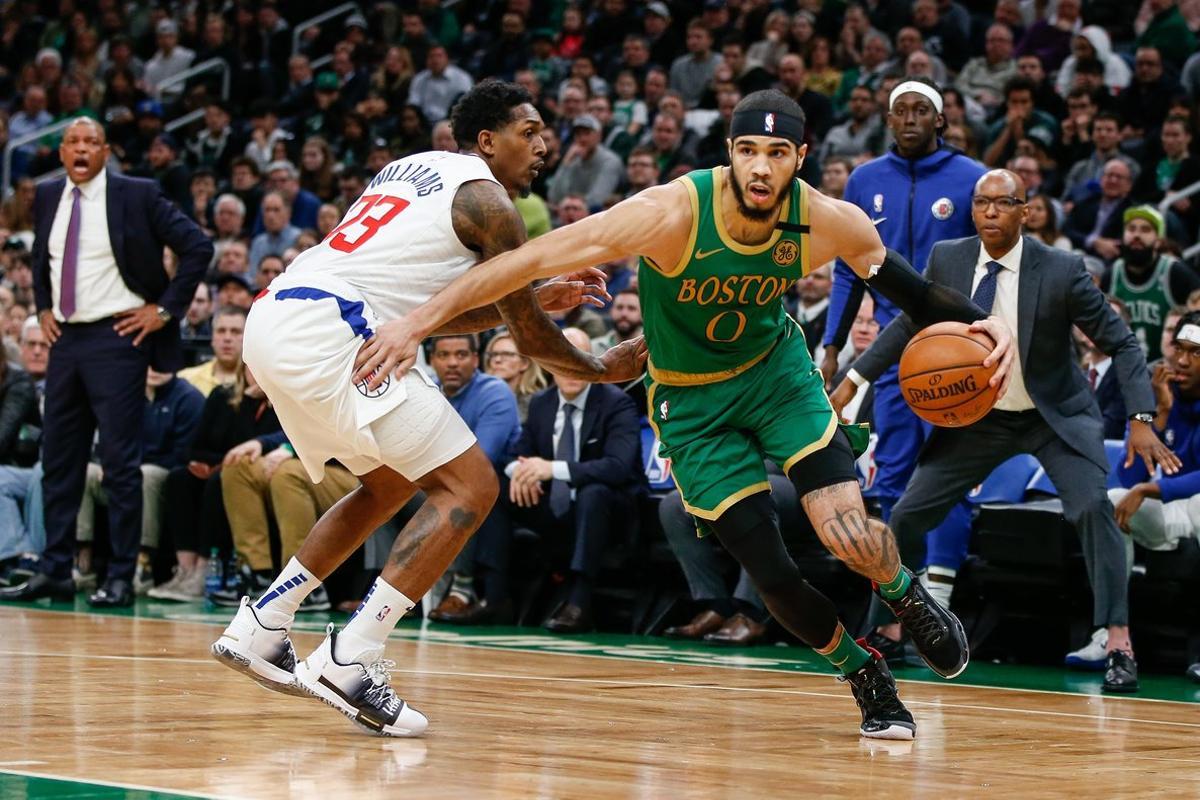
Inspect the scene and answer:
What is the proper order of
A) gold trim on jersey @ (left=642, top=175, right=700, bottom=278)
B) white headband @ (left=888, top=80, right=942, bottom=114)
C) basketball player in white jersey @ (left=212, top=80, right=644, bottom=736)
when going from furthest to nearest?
1. white headband @ (left=888, top=80, right=942, bottom=114)
2. gold trim on jersey @ (left=642, top=175, right=700, bottom=278)
3. basketball player in white jersey @ (left=212, top=80, right=644, bottom=736)

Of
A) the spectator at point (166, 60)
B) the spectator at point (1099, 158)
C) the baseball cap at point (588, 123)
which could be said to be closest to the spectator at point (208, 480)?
the baseball cap at point (588, 123)

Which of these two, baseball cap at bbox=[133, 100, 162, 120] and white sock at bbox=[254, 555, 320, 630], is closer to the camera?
white sock at bbox=[254, 555, 320, 630]

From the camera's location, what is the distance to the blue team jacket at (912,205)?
7938 mm

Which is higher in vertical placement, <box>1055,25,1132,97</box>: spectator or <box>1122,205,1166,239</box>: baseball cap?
<box>1055,25,1132,97</box>: spectator

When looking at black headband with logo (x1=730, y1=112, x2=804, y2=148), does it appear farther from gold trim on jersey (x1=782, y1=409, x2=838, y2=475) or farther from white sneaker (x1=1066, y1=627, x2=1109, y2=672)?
white sneaker (x1=1066, y1=627, x2=1109, y2=672)

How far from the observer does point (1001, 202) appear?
7.43m

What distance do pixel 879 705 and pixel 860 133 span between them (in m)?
8.62

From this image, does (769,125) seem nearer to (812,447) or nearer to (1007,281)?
(812,447)

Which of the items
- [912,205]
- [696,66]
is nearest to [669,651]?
[912,205]

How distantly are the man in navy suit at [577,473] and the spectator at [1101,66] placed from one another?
5.68 meters

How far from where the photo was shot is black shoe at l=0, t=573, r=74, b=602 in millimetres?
9734

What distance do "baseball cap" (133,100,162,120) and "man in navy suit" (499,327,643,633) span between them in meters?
10.3

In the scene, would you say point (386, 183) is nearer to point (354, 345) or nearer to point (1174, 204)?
point (354, 345)

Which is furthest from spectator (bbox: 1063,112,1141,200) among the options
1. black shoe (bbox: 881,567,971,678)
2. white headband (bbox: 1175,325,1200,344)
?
black shoe (bbox: 881,567,971,678)
